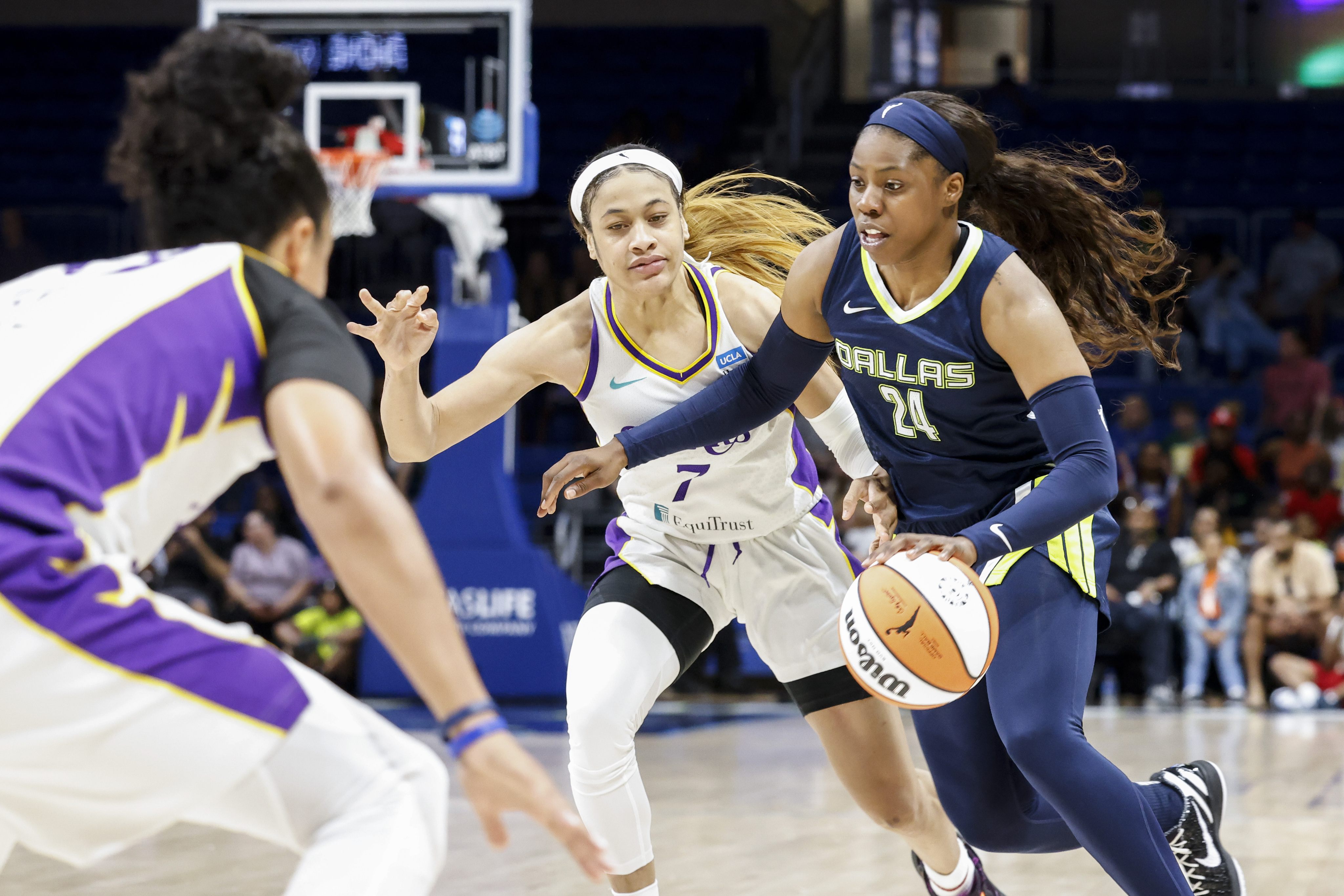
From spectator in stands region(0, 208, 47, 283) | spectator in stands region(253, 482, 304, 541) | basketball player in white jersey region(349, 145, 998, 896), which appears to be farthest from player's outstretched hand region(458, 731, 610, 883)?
spectator in stands region(0, 208, 47, 283)

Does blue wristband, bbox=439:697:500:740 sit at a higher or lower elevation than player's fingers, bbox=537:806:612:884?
higher

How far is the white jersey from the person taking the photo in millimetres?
3885

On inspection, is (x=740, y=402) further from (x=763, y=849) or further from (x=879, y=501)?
(x=763, y=849)

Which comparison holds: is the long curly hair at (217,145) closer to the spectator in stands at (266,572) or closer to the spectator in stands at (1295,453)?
the spectator in stands at (266,572)

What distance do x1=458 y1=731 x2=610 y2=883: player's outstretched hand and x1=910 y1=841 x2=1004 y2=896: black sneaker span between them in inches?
89.5

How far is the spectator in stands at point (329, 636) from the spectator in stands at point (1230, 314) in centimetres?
822

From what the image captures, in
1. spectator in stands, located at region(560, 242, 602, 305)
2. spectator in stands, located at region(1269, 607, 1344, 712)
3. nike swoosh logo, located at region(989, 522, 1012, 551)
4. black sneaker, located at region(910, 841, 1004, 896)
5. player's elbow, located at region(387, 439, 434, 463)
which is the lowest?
spectator in stands, located at region(1269, 607, 1344, 712)

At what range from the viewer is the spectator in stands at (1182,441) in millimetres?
12039

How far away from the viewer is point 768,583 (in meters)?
3.88

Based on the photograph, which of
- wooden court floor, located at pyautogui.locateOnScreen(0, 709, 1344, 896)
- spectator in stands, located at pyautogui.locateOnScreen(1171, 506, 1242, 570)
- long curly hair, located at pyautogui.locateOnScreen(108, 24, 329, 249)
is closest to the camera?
→ long curly hair, located at pyautogui.locateOnScreen(108, 24, 329, 249)

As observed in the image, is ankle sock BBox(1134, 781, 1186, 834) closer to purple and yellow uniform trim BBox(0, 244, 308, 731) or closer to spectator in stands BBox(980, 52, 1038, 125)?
purple and yellow uniform trim BBox(0, 244, 308, 731)

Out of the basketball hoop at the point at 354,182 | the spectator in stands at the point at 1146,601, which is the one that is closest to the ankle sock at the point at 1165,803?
the basketball hoop at the point at 354,182

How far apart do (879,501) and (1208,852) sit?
115 cm

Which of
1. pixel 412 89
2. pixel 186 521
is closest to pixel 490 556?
pixel 412 89
